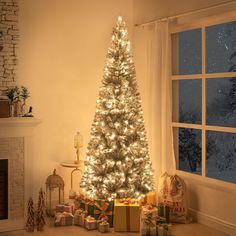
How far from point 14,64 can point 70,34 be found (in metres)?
0.86

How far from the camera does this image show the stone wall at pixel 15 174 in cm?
517

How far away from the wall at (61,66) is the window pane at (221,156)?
5.49ft

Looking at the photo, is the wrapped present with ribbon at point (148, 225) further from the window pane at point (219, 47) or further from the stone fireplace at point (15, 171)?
the window pane at point (219, 47)

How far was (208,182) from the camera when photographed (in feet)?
17.2

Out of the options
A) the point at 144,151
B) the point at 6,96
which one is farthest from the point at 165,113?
the point at 6,96

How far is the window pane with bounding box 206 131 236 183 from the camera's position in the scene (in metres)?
5.26

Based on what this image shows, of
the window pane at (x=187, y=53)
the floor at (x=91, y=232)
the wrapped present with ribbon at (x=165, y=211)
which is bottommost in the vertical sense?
the floor at (x=91, y=232)

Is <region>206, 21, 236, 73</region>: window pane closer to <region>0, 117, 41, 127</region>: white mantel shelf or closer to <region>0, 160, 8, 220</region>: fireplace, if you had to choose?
<region>0, 117, 41, 127</region>: white mantel shelf

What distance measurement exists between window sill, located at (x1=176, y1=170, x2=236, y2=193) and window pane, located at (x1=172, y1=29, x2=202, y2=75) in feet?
3.96

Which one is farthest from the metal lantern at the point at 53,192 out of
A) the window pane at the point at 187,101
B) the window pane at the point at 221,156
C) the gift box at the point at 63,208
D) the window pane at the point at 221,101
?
the window pane at the point at 221,101

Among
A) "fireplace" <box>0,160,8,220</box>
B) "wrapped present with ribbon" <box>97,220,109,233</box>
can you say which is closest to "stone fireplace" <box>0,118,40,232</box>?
"fireplace" <box>0,160,8,220</box>

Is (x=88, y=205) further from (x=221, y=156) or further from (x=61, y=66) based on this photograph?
(x=61, y=66)

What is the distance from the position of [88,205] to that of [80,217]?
6.2 inches

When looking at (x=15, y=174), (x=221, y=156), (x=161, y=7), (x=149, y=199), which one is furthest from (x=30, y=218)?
(x=161, y=7)
